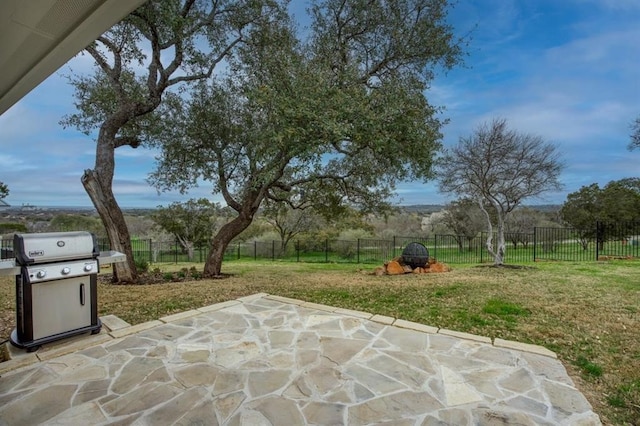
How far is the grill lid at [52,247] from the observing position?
245 cm

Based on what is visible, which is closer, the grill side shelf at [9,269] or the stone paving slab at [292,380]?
the stone paving slab at [292,380]

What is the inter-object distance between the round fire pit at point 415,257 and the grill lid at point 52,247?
22.6 ft

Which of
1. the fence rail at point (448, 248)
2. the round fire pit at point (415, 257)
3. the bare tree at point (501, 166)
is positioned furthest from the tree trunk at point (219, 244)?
the bare tree at point (501, 166)

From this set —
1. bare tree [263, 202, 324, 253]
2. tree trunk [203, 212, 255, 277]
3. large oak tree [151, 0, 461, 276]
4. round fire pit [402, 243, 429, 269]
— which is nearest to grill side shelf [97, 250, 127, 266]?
large oak tree [151, 0, 461, 276]

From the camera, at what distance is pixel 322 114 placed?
452 cm

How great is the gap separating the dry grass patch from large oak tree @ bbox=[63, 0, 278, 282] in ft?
6.90

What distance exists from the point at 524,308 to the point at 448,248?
11.0 meters

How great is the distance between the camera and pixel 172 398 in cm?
193

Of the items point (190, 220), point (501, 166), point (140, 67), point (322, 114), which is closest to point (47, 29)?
point (322, 114)

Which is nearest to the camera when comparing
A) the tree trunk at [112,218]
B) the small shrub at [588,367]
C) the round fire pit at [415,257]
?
the small shrub at [588,367]

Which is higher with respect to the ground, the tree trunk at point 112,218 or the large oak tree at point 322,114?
the large oak tree at point 322,114

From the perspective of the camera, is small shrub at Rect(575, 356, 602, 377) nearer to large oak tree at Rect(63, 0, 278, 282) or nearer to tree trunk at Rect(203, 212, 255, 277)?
tree trunk at Rect(203, 212, 255, 277)

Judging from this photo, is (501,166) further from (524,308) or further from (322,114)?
(322,114)

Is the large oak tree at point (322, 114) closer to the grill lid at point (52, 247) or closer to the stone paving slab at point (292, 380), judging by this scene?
the grill lid at point (52, 247)
